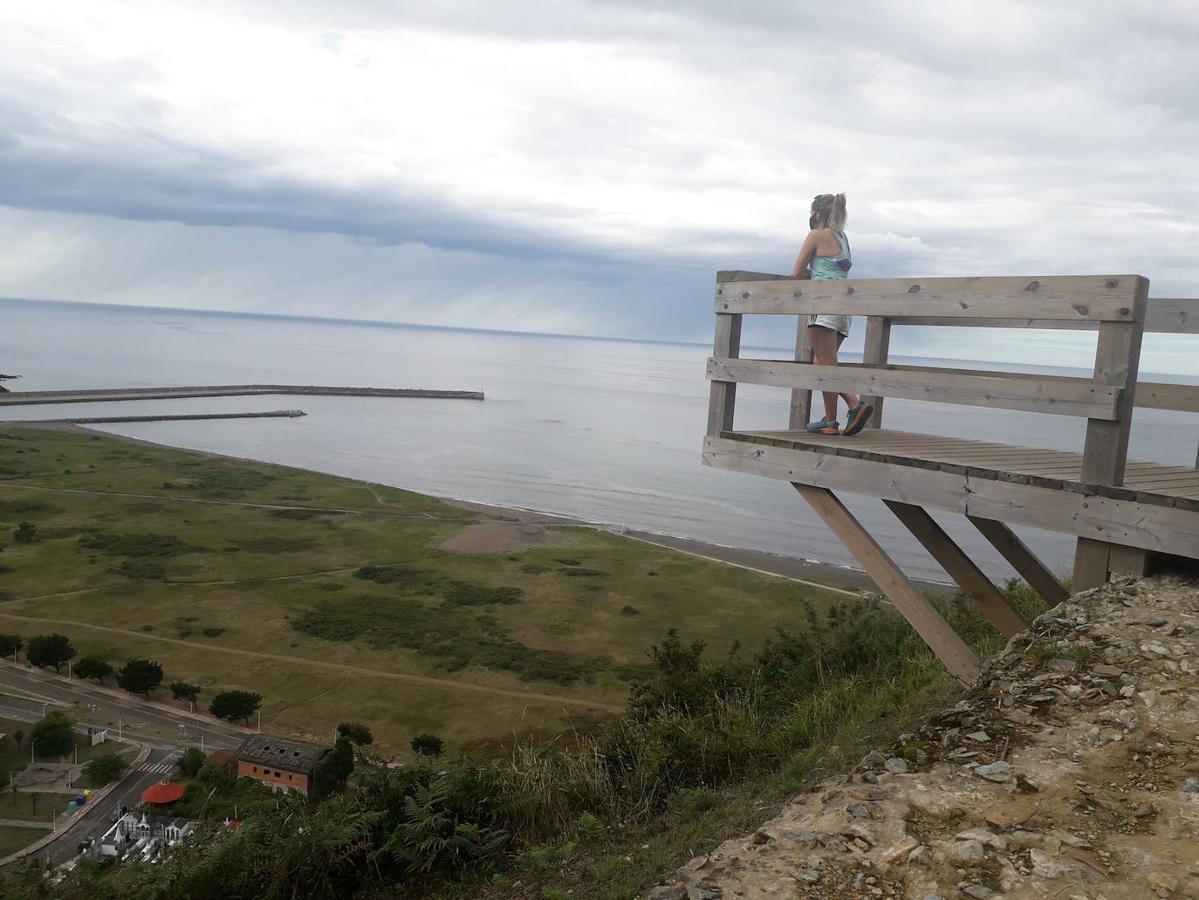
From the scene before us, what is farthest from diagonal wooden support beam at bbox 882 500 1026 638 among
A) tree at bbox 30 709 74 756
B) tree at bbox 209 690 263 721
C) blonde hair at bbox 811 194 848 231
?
tree at bbox 30 709 74 756

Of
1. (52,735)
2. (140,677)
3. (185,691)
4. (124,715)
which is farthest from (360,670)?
(52,735)

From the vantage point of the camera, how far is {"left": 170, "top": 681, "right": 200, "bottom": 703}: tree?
30.2 metres

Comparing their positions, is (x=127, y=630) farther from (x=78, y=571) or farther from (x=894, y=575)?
(x=894, y=575)

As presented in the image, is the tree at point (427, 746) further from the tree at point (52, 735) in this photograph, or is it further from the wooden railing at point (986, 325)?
the wooden railing at point (986, 325)

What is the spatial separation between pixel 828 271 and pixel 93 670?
3240 centimetres

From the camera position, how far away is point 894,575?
643 centimetres

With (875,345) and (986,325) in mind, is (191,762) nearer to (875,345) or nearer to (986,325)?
(875,345)

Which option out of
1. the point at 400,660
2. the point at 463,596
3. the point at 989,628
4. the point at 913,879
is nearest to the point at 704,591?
the point at 463,596

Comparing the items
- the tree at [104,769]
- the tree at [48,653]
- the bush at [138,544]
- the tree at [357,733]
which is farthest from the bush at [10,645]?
the tree at [357,733]

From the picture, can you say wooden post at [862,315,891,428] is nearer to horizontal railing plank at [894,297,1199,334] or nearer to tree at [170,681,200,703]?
horizontal railing plank at [894,297,1199,334]

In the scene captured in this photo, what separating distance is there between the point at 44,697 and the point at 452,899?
3064 centimetres

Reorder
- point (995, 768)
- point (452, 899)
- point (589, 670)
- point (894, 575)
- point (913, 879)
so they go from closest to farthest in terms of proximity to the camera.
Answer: point (913, 879)
point (995, 768)
point (452, 899)
point (894, 575)
point (589, 670)

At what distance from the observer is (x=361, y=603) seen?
40531 millimetres

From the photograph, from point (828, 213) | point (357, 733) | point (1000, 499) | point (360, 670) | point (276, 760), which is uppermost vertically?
point (828, 213)
